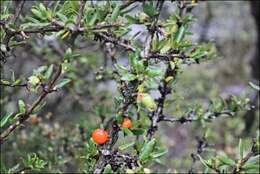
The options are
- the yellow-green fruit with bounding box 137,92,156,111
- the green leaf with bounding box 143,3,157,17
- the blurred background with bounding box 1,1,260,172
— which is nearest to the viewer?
the yellow-green fruit with bounding box 137,92,156,111

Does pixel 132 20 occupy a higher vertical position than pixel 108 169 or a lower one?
higher

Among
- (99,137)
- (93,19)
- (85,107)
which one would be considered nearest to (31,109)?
(99,137)

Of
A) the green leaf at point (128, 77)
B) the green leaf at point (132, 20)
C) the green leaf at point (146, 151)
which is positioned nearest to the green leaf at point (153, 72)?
the green leaf at point (128, 77)

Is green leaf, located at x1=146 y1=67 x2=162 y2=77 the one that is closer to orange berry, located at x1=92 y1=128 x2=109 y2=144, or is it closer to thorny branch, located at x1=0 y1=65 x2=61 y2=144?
orange berry, located at x1=92 y1=128 x2=109 y2=144

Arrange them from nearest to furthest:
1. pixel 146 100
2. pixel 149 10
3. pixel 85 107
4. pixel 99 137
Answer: pixel 146 100 < pixel 99 137 < pixel 149 10 < pixel 85 107

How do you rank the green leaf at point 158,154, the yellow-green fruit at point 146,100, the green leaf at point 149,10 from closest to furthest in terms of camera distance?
the yellow-green fruit at point 146,100 → the green leaf at point 158,154 → the green leaf at point 149,10

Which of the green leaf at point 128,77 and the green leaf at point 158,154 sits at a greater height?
the green leaf at point 128,77

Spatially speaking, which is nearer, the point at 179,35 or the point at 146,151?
the point at 146,151

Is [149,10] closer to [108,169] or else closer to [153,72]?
[153,72]

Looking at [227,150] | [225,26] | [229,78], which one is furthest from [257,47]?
[225,26]

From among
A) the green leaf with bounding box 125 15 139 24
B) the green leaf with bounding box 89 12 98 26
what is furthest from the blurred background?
the green leaf with bounding box 89 12 98 26

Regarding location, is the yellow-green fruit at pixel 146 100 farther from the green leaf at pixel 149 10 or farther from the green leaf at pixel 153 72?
the green leaf at pixel 149 10

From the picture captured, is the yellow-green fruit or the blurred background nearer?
the yellow-green fruit

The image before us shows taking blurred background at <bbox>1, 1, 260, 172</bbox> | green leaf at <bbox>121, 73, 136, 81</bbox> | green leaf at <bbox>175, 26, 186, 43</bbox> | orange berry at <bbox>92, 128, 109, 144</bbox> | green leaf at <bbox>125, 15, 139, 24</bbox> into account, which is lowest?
blurred background at <bbox>1, 1, 260, 172</bbox>
